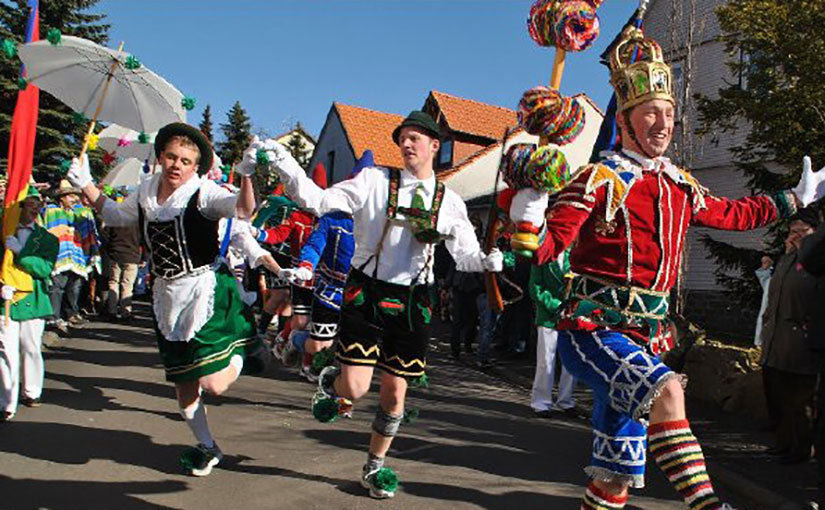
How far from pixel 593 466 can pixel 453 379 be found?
18.7ft

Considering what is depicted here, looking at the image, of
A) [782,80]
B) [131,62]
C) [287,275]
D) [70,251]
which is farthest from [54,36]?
[782,80]

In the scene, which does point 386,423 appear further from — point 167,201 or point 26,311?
point 26,311

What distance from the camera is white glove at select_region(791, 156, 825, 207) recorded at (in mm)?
3412

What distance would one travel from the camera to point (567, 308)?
3.11 meters

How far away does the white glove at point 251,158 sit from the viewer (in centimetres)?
328

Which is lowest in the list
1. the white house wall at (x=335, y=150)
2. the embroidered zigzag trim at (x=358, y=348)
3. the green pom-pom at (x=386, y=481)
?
the green pom-pom at (x=386, y=481)

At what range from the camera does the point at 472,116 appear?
28594 mm

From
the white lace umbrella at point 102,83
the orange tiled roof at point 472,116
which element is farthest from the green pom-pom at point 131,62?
the orange tiled roof at point 472,116

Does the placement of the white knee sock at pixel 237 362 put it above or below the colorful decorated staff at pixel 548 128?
below

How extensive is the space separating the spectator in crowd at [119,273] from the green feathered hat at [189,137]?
7.77 meters

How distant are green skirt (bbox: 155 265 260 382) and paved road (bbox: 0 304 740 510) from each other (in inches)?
27.3

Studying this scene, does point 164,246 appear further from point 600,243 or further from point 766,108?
point 766,108

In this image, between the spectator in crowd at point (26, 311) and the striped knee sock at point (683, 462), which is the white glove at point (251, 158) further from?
the spectator in crowd at point (26, 311)

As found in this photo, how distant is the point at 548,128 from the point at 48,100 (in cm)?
2530
